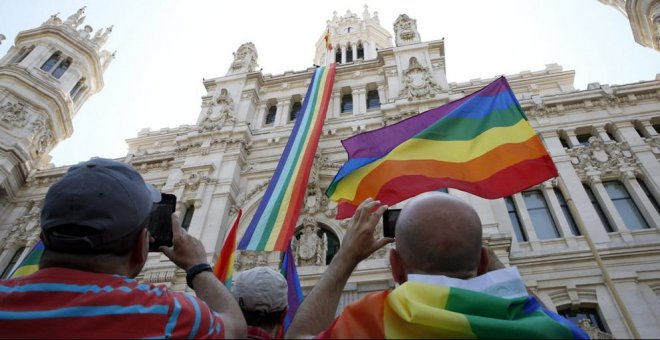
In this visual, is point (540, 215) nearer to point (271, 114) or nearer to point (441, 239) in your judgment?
point (441, 239)

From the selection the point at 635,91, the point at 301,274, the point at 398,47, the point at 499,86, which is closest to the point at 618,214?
the point at 635,91

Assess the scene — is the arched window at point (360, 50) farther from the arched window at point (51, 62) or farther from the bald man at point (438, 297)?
the bald man at point (438, 297)

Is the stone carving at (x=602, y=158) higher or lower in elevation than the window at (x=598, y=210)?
higher

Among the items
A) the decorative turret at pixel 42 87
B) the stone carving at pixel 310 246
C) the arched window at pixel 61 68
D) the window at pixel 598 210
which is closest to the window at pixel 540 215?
the window at pixel 598 210

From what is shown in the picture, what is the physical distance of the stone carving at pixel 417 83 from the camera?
15.5 m

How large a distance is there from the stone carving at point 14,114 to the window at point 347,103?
16772 millimetres

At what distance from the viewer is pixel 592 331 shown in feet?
29.1

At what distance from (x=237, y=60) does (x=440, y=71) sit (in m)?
11.7

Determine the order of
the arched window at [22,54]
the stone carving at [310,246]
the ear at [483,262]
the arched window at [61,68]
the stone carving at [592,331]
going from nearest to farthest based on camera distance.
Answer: the ear at [483,262] → the stone carving at [592,331] → the stone carving at [310,246] → the arched window at [22,54] → the arched window at [61,68]

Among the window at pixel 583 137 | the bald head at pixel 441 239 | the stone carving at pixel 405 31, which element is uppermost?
the stone carving at pixel 405 31

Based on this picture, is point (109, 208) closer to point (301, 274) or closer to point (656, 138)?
point (301, 274)

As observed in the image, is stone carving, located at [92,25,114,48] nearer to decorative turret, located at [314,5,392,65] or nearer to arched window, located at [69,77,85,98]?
arched window, located at [69,77,85,98]

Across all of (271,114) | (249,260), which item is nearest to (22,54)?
(271,114)

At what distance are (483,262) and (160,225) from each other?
2.20 metres
